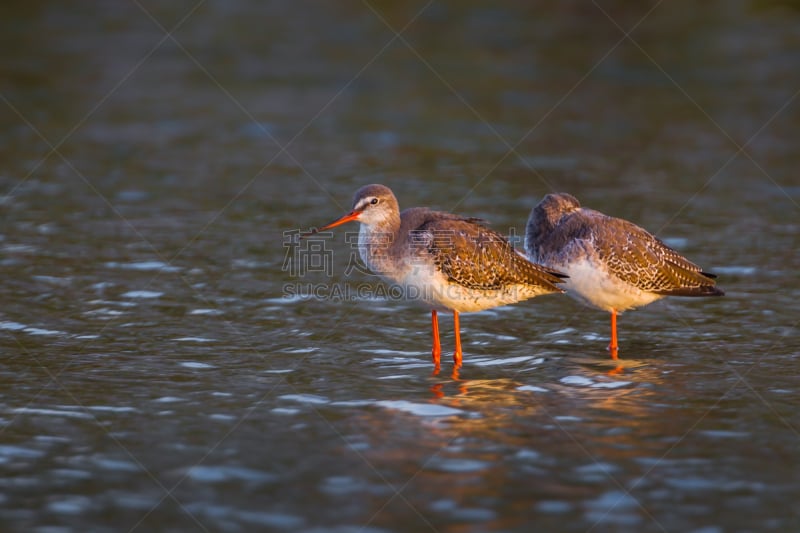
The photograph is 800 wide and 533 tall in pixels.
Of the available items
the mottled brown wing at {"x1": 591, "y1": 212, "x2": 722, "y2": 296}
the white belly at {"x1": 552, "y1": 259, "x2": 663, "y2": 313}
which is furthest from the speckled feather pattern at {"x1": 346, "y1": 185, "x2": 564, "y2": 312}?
the mottled brown wing at {"x1": 591, "y1": 212, "x2": 722, "y2": 296}

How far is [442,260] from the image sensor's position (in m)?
11.0

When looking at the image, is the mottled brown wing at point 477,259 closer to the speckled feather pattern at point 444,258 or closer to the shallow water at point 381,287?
the speckled feather pattern at point 444,258

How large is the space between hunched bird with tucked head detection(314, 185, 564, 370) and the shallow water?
0.67 metres

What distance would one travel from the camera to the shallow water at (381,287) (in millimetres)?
7852

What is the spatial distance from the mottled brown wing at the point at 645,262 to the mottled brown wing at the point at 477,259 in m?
0.67

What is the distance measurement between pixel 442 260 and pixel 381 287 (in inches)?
125

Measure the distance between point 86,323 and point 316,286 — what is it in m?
3.21

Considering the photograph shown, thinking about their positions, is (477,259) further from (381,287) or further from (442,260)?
(381,287)

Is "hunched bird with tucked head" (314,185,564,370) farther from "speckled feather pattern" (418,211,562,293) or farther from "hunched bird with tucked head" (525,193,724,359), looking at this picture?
"hunched bird with tucked head" (525,193,724,359)

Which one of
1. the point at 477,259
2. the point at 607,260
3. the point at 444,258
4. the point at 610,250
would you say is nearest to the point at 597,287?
the point at 607,260

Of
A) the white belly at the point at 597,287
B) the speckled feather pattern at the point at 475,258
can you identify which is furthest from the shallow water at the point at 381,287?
the speckled feather pattern at the point at 475,258

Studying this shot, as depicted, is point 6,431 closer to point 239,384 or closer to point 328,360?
point 239,384

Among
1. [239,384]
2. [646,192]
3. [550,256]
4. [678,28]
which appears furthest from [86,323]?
[678,28]

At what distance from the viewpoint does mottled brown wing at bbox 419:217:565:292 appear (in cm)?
1100
